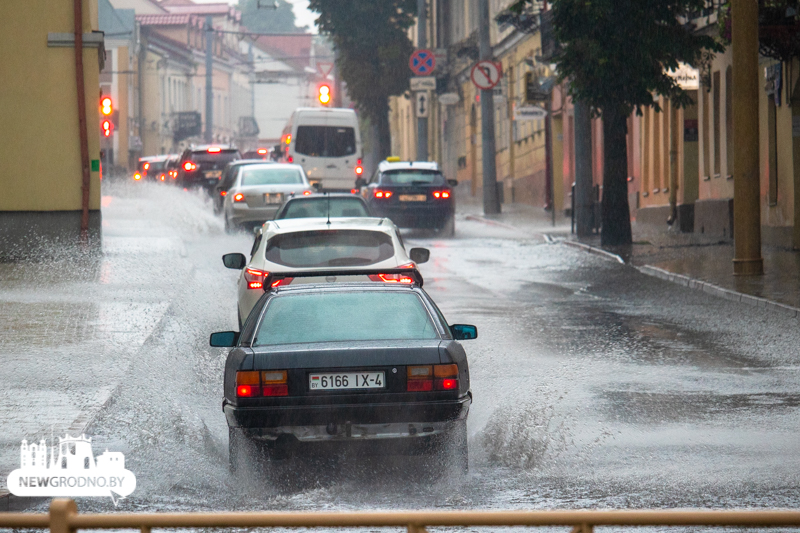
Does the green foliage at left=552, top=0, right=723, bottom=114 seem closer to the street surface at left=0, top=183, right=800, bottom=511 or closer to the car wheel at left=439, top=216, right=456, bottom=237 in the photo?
the street surface at left=0, top=183, right=800, bottom=511

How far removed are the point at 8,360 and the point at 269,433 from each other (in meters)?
4.84

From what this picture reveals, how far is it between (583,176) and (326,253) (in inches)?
689

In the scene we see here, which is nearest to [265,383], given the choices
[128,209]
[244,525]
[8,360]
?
[244,525]

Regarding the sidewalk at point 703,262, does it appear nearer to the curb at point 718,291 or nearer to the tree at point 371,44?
the curb at point 718,291

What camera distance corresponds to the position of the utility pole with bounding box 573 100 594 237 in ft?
91.2

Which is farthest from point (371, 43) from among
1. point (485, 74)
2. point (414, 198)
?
point (414, 198)

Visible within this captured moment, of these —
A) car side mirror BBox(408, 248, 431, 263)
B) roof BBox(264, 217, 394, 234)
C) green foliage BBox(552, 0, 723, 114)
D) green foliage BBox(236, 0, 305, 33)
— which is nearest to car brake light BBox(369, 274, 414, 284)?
roof BBox(264, 217, 394, 234)

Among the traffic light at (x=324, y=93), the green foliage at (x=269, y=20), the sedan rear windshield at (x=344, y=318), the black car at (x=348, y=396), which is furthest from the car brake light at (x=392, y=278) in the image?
the green foliage at (x=269, y=20)

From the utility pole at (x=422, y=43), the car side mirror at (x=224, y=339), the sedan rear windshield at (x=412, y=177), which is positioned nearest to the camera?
the car side mirror at (x=224, y=339)

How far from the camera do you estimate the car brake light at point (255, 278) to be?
37.1 feet

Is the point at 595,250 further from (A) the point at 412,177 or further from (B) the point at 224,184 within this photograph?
(B) the point at 224,184

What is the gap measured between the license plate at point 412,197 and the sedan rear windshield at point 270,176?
2.17 meters

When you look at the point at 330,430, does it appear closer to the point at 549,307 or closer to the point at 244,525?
the point at 244,525

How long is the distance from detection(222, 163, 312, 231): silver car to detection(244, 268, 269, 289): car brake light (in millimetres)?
15218
